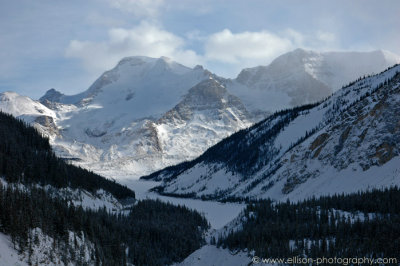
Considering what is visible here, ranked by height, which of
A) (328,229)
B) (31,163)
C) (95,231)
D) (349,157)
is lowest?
(95,231)

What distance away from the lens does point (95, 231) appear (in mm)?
54688

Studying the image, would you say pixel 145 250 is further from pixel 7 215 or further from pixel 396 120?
pixel 396 120

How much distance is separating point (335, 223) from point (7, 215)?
4148 centimetres

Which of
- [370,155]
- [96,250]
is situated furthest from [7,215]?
[370,155]

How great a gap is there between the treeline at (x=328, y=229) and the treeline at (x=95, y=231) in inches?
453

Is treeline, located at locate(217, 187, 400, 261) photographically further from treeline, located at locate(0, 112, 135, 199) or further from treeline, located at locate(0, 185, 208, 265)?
treeline, located at locate(0, 112, 135, 199)

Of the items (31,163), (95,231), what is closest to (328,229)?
(95,231)

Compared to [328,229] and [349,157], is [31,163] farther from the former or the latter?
[349,157]

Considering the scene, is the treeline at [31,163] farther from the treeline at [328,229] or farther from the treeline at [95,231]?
the treeline at [328,229]

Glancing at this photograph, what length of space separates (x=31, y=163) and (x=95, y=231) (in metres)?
34.1

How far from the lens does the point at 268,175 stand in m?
155

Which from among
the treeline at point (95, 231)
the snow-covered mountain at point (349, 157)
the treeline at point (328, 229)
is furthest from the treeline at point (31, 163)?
the snow-covered mountain at point (349, 157)

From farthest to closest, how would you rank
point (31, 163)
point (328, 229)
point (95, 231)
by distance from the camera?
1. point (31, 163)
2. point (95, 231)
3. point (328, 229)

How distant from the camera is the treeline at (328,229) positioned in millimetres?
43406
